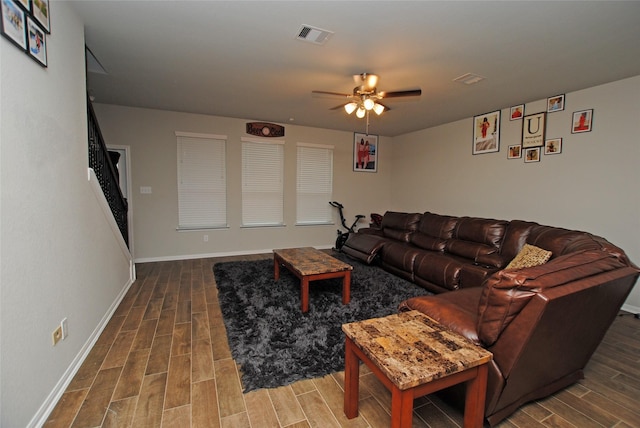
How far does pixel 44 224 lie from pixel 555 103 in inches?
218

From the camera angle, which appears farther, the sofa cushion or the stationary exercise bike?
the stationary exercise bike

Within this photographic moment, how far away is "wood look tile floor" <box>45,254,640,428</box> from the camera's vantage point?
1611 mm

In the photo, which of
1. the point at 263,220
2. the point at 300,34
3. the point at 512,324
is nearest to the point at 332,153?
the point at 263,220

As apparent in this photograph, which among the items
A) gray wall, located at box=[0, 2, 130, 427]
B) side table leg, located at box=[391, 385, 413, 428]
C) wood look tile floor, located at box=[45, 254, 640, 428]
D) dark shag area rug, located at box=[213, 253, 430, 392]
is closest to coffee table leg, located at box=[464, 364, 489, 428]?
wood look tile floor, located at box=[45, 254, 640, 428]

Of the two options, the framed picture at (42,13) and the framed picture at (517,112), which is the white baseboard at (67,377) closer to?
the framed picture at (42,13)

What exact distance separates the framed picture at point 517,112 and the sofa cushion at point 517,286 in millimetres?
3482

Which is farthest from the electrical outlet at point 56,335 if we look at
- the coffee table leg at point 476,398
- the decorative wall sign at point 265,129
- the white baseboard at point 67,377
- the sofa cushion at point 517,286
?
the decorative wall sign at point 265,129

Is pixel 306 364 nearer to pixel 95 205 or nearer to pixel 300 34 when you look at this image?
pixel 95 205

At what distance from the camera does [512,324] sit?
1.41 metres

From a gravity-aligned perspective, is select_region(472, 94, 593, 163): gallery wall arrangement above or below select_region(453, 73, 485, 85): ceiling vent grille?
below

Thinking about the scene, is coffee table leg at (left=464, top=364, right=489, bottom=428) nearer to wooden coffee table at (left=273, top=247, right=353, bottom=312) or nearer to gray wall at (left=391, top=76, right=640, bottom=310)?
wooden coffee table at (left=273, top=247, right=353, bottom=312)

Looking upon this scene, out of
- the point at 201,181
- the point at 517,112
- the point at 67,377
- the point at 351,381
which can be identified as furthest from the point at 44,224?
the point at 517,112

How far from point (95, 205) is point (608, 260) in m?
3.82

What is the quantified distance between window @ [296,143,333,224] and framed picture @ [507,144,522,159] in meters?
3.31
